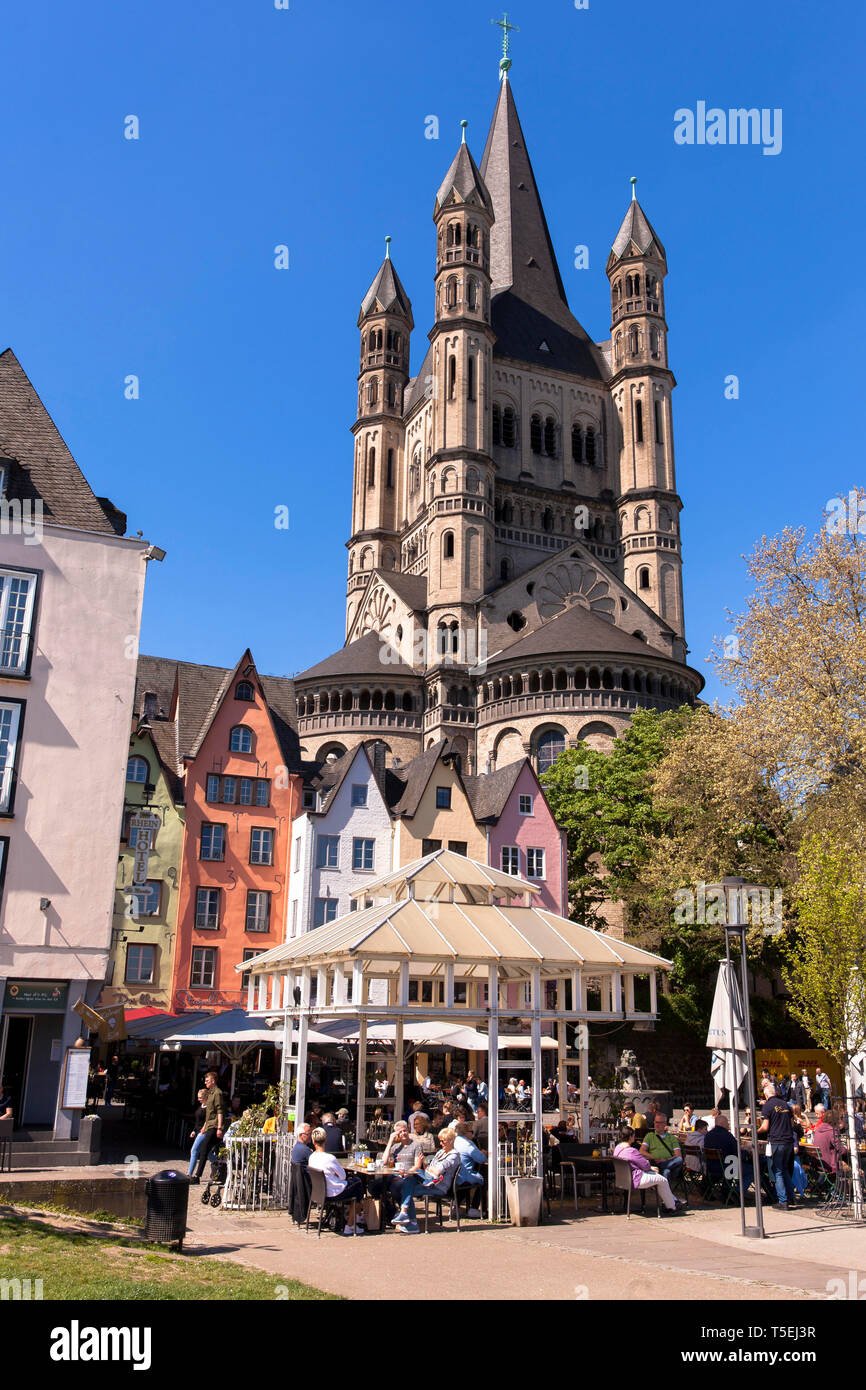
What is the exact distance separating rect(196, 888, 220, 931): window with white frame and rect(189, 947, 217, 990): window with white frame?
771mm

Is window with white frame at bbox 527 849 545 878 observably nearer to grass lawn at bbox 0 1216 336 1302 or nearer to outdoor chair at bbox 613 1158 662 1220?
outdoor chair at bbox 613 1158 662 1220

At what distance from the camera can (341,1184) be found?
1404cm

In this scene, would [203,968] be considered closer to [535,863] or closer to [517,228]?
[535,863]

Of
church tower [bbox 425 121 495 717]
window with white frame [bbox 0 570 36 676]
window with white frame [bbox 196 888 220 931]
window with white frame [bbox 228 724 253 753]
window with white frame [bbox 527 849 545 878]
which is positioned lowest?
window with white frame [bbox 196 888 220 931]

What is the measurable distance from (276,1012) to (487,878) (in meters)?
4.30

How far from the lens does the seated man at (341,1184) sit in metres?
14.0

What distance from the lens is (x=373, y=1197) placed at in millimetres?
14641

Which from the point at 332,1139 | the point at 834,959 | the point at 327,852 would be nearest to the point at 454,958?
the point at 332,1139

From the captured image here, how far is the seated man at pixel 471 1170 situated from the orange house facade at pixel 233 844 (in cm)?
2326

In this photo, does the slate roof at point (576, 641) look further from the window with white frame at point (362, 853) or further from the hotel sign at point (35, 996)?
the hotel sign at point (35, 996)

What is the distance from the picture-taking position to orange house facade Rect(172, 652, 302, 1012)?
3803 centimetres

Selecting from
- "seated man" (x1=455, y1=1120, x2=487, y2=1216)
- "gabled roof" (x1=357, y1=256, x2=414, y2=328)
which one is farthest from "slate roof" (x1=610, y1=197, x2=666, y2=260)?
"seated man" (x1=455, y1=1120, x2=487, y2=1216)

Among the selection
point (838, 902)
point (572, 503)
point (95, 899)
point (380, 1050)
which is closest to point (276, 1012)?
point (95, 899)

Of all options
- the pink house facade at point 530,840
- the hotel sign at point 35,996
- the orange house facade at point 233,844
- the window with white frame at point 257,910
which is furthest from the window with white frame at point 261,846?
the hotel sign at point 35,996
